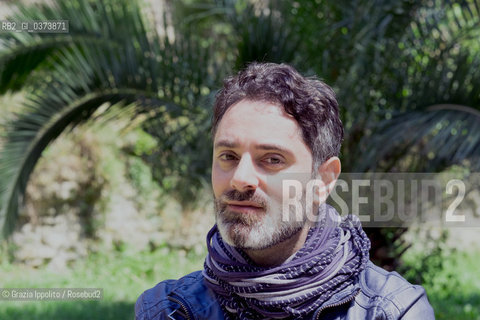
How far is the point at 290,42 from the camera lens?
423cm

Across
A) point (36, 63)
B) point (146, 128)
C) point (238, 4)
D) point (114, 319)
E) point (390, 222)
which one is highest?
point (238, 4)

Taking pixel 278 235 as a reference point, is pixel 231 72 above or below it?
above

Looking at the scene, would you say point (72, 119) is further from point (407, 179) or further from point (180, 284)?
point (180, 284)

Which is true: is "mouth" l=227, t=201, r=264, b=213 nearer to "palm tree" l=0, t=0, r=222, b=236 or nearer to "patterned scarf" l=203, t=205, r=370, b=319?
"patterned scarf" l=203, t=205, r=370, b=319

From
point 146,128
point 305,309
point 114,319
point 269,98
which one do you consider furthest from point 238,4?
point 305,309

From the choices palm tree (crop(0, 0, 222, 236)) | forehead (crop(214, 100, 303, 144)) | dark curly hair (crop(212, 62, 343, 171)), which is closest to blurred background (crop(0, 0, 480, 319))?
palm tree (crop(0, 0, 222, 236))

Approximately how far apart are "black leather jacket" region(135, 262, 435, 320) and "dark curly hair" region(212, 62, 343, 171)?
0.33m

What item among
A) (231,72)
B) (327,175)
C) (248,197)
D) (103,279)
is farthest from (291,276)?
(103,279)

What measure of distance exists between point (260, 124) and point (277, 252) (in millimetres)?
329

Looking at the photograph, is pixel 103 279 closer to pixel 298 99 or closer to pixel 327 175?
pixel 327 175

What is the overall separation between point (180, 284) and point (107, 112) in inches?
107

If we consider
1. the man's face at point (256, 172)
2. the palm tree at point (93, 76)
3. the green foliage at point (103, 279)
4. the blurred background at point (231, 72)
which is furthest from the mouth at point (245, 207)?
the green foliage at point (103, 279)

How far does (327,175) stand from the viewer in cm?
169

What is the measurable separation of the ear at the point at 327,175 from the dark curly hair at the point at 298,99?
17mm
